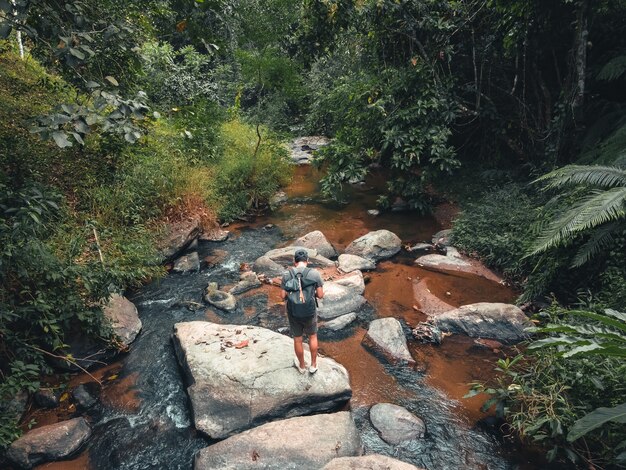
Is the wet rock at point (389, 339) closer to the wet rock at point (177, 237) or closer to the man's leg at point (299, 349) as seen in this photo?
the man's leg at point (299, 349)

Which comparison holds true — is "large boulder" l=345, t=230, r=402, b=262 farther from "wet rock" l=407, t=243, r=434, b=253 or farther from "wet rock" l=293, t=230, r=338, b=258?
"wet rock" l=293, t=230, r=338, b=258

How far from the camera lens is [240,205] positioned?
36.7 ft

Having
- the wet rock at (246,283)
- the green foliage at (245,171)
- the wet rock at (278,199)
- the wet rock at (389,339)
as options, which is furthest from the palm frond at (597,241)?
the wet rock at (278,199)

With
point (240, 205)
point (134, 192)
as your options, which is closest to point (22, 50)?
point (134, 192)

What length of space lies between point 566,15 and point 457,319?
6308mm

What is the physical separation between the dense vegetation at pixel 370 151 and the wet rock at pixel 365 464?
1.42 m

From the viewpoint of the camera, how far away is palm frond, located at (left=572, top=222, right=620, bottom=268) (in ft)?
17.0

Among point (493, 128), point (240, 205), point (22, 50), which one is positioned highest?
point (22, 50)

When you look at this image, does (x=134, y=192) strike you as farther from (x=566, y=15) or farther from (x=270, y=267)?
(x=566, y=15)

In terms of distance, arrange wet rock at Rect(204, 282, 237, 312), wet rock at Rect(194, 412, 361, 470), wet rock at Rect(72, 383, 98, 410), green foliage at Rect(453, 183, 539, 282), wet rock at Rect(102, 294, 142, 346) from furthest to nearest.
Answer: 1. green foliage at Rect(453, 183, 539, 282)
2. wet rock at Rect(204, 282, 237, 312)
3. wet rock at Rect(102, 294, 142, 346)
4. wet rock at Rect(72, 383, 98, 410)
5. wet rock at Rect(194, 412, 361, 470)

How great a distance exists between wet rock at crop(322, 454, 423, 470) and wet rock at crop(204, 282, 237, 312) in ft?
12.4

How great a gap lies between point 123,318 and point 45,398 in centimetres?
152

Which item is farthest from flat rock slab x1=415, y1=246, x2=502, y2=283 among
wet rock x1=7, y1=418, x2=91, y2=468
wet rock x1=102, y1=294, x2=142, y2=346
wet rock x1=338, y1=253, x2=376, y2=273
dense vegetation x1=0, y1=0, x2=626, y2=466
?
wet rock x1=7, y1=418, x2=91, y2=468

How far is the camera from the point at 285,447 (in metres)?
3.85
